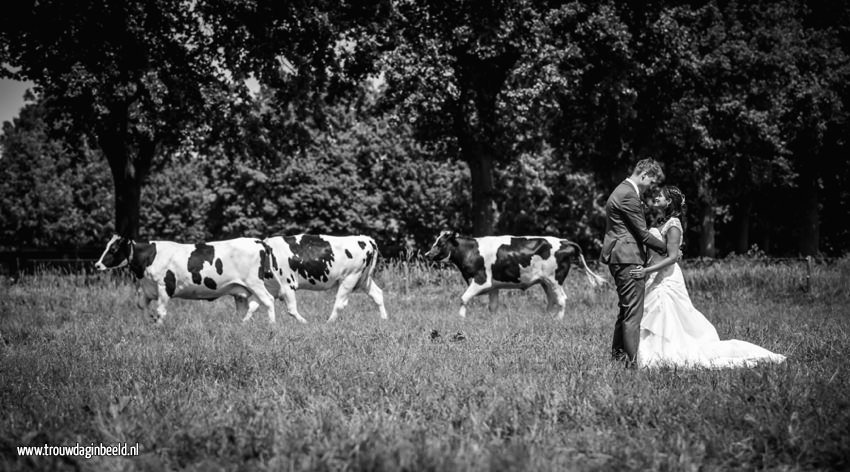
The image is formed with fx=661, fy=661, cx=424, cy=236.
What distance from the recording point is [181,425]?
504 centimetres

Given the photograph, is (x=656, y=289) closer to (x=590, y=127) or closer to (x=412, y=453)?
(x=412, y=453)

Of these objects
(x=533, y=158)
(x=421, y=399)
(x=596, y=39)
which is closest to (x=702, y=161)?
(x=596, y=39)

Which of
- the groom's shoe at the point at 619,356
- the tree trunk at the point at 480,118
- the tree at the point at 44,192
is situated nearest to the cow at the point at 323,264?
the groom's shoe at the point at 619,356

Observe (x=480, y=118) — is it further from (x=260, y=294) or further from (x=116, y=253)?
(x=116, y=253)

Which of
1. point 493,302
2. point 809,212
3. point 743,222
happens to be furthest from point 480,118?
point 743,222

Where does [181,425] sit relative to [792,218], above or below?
below

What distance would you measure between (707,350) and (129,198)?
21294mm

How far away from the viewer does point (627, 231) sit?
24.4 ft

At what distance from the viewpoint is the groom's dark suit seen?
24.0ft

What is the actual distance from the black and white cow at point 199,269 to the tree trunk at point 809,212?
1217 inches

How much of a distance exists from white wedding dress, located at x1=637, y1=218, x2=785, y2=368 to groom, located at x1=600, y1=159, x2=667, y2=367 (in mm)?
365

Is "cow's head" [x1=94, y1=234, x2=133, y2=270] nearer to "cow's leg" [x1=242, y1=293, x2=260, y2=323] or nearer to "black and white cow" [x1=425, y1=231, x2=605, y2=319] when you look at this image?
"cow's leg" [x1=242, y1=293, x2=260, y2=323]

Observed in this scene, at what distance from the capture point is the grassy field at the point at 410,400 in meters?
4.40

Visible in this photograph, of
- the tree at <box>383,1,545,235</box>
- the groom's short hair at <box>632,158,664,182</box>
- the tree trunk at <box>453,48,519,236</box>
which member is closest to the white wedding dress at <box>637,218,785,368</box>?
the groom's short hair at <box>632,158,664,182</box>
